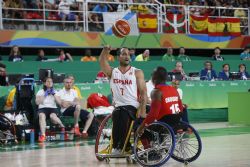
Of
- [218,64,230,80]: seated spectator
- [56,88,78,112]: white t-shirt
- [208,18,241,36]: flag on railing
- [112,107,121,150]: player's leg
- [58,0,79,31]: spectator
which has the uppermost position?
[58,0,79,31]: spectator

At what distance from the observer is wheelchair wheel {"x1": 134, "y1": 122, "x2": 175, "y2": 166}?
407 inches

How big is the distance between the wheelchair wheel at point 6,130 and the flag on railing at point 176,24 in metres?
12.3

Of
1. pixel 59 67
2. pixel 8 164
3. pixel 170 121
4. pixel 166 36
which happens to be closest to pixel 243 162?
pixel 170 121

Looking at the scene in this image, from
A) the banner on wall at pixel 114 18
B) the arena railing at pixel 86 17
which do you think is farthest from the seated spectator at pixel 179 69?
the arena railing at pixel 86 17

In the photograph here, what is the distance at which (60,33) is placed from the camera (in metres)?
24.1

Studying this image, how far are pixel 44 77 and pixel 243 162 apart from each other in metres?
7.98

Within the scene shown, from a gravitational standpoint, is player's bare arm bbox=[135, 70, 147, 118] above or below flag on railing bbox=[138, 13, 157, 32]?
below

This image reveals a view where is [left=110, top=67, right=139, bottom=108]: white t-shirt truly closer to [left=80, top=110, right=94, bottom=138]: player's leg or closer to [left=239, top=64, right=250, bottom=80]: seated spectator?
[left=80, top=110, right=94, bottom=138]: player's leg

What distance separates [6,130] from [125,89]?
5471mm

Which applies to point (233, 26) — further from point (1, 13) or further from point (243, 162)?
point (243, 162)

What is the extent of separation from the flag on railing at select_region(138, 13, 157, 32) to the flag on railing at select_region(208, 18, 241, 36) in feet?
8.29

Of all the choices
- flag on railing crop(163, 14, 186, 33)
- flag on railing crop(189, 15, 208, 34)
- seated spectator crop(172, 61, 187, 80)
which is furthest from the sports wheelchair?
flag on railing crop(189, 15, 208, 34)

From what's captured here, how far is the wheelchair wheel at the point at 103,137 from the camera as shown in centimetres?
1147

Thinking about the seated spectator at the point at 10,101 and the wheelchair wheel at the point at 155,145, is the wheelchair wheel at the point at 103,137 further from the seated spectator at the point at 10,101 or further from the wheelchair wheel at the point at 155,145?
the seated spectator at the point at 10,101
